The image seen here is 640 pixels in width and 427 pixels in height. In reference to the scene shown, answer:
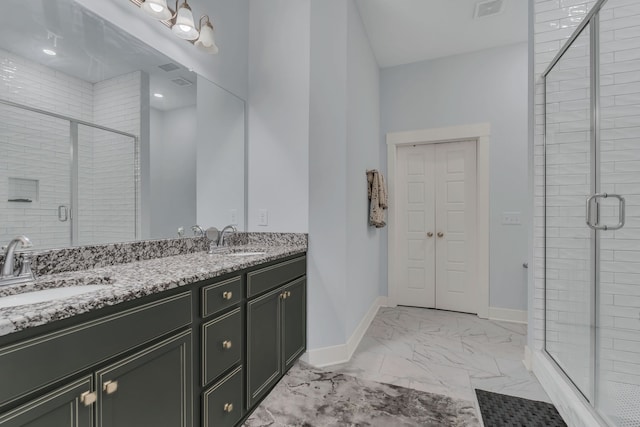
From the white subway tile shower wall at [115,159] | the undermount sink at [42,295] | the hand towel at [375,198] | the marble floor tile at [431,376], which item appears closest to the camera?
the undermount sink at [42,295]

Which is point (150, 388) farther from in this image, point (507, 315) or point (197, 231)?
point (507, 315)

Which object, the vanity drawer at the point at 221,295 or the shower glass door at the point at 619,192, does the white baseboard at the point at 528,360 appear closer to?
the shower glass door at the point at 619,192

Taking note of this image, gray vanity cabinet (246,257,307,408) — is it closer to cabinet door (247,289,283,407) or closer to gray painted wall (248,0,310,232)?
cabinet door (247,289,283,407)

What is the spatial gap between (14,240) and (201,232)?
1032 mm

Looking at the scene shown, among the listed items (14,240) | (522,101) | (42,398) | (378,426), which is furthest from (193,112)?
(522,101)

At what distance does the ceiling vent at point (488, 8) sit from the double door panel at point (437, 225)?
127 centimetres

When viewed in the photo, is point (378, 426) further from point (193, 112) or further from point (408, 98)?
point (408, 98)

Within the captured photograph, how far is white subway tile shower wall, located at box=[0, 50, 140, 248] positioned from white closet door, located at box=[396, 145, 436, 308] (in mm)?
2989

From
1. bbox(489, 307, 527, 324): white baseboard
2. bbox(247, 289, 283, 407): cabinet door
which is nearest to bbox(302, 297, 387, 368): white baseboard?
bbox(247, 289, 283, 407): cabinet door

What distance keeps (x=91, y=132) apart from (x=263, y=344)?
1398mm

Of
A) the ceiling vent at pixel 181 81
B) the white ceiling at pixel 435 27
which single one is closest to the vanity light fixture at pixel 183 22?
the ceiling vent at pixel 181 81

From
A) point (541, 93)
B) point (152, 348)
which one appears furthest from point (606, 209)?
point (152, 348)

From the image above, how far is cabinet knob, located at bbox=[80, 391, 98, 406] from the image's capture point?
2.67 ft

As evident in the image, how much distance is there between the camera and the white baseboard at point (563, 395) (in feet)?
4.89
